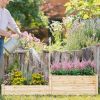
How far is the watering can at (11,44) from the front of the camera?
25.8ft

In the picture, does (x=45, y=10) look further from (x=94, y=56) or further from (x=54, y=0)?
(x=94, y=56)

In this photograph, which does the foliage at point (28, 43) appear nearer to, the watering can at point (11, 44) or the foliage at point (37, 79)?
the watering can at point (11, 44)

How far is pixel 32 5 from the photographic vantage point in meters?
14.2

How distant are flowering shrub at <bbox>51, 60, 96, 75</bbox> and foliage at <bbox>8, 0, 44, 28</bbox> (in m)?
6.19

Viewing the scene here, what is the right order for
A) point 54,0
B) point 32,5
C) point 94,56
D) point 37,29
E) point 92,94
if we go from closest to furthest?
point 92,94
point 94,56
point 32,5
point 37,29
point 54,0

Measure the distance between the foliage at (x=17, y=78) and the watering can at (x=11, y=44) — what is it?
0.36 meters

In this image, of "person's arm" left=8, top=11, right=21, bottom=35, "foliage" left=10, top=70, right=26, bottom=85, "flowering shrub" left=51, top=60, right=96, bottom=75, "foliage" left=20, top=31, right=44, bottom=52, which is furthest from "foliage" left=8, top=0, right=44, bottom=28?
"person's arm" left=8, top=11, right=21, bottom=35

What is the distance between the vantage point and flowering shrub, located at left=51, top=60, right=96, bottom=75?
25.2 ft

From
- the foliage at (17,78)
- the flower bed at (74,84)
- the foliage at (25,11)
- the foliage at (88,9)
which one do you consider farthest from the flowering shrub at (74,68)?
the foliage at (25,11)

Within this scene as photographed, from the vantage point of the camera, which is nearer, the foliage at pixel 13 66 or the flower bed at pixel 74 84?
the flower bed at pixel 74 84

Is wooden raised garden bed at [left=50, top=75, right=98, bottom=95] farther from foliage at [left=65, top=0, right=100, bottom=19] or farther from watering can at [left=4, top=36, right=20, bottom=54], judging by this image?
foliage at [left=65, top=0, right=100, bottom=19]

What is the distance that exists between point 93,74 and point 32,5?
268 inches

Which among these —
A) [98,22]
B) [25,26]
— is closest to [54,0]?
[25,26]

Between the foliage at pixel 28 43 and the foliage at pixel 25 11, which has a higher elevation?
the foliage at pixel 25 11
